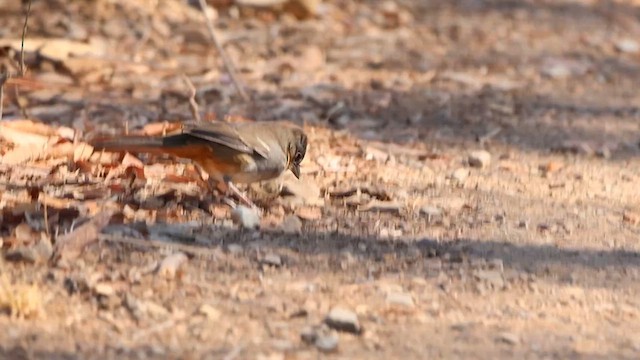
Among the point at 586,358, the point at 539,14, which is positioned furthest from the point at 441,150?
the point at 539,14

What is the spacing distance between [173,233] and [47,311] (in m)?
1.03

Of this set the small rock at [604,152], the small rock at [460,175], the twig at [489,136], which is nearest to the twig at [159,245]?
the small rock at [460,175]

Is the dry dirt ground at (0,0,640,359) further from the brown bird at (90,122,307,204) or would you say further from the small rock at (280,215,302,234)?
the brown bird at (90,122,307,204)

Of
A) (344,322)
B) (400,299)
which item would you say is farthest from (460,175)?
(344,322)

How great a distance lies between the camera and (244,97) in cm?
859

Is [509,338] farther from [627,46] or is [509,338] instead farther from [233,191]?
[627,46]

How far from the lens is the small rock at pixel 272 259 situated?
5.52 m

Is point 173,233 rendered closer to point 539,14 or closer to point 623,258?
point 623,258

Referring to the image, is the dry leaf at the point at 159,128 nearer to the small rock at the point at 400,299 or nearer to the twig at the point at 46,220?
the twig at the point at 46,220

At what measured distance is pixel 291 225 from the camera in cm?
601

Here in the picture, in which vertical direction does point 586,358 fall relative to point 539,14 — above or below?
below

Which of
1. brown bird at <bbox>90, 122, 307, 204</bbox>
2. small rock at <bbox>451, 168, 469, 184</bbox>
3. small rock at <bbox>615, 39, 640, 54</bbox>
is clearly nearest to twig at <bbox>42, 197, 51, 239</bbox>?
brown bird at <bbox>90, 122, 307, 204</bbox>

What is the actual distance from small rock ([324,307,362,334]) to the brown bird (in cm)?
142

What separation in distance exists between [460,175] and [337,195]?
950 millimetres
